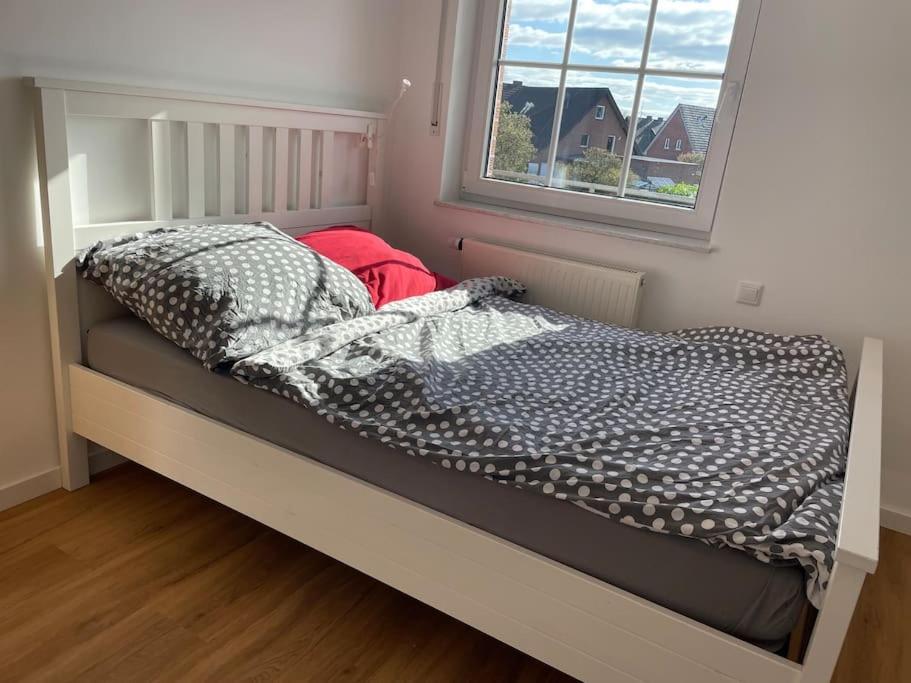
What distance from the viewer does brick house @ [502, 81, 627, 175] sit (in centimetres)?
263

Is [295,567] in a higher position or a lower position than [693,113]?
lower

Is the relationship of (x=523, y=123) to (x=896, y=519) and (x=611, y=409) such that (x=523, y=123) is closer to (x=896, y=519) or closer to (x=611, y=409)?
(x=611, y=409)

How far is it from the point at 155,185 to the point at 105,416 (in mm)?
679

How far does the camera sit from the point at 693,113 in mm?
2461

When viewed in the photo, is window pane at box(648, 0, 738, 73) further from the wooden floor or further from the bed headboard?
the wooden floor

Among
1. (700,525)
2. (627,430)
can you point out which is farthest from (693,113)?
(700,525)

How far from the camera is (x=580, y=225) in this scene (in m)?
2.62

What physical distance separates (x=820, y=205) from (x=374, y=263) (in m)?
1.45

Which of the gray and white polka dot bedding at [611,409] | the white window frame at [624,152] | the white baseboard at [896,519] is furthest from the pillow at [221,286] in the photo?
the white baseboard at [896,519]

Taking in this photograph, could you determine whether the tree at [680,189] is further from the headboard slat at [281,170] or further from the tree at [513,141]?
the headboard slat at [281,170]

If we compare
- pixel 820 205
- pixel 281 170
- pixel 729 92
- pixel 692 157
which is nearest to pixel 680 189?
pixel 692 157

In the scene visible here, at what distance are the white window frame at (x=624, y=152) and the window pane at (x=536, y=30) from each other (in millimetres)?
28

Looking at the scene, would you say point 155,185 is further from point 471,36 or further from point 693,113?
point 693,113

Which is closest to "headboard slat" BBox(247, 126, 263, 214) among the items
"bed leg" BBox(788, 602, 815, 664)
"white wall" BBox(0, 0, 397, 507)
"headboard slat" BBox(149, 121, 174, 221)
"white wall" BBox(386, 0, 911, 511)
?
"white wall" BBox(0, 0, 397, 507)
